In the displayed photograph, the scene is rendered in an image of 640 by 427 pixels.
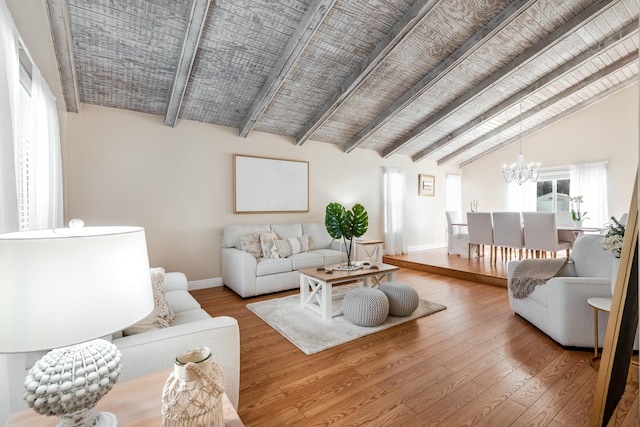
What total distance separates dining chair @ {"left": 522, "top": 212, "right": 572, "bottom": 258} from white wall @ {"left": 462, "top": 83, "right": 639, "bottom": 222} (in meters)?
2.42

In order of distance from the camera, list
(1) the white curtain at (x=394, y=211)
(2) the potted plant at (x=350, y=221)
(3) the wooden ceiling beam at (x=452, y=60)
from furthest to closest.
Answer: (1) the white curtain at (x=394, y=211) < (2) the potted plant at (x=350, y=221) < (3) the wooden ceiling beam at (x=452, y=60)

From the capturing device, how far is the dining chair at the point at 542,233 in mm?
4281

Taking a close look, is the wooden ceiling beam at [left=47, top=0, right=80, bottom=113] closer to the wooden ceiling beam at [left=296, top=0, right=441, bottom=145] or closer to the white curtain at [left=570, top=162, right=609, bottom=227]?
the wooden ceiling beam at [left=296, top=0, right=441, bottom=145]

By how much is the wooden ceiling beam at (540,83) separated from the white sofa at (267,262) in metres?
3.35

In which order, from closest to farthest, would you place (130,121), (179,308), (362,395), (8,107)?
1. (8,107)
2. (362,395)
3. (179,308)
4. (130,121)

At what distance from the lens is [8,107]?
1.28m

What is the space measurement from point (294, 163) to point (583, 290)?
3.99m

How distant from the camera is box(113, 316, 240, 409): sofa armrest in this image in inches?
50.8

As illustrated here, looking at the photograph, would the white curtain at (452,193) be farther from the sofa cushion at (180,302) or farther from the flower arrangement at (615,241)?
the sofa cushion at (180,302)

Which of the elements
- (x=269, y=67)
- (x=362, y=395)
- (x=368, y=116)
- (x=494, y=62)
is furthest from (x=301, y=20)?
(x=362, y=395)

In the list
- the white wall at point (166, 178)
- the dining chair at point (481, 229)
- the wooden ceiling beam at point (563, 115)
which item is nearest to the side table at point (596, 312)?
the dining chair at point (481, 229)

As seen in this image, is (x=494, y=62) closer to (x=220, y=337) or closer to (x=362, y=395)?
(x=362, y=395)

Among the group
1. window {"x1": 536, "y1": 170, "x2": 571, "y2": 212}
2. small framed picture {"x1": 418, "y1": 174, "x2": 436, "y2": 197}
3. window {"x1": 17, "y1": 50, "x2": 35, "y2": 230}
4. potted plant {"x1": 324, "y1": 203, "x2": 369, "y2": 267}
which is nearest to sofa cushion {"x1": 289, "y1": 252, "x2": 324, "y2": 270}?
potted plant {"x1": 324, "y1": 203, "x2": 369, "y2": 267}

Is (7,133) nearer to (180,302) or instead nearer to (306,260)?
(180,302)
